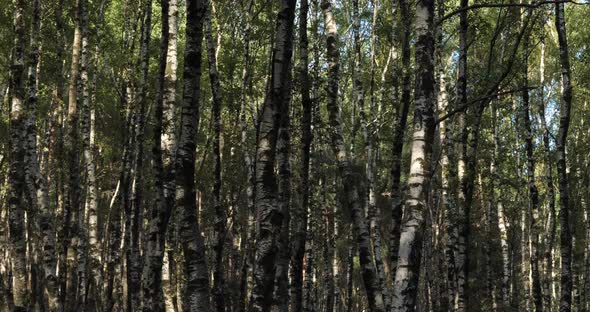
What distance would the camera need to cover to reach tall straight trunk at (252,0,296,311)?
25.7 ft

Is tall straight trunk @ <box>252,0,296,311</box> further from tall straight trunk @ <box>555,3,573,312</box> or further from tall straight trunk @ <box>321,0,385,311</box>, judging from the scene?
tall straight trunk @ <box>555,3,573,312</box>

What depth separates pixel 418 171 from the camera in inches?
292

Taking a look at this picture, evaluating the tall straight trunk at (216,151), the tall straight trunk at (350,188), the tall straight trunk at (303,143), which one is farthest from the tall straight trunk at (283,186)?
the tall straight trunk at (216,151)

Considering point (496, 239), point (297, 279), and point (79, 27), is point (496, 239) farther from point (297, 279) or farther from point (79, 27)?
point (79, 27)

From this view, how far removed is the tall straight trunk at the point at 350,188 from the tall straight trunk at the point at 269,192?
3512 mm

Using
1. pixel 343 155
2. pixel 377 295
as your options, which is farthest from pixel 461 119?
pixel 377 295

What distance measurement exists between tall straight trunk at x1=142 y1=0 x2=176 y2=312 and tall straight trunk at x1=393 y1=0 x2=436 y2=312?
5140 millimetres

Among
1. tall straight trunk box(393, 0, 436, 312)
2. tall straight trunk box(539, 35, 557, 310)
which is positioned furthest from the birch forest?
tall straight trunk box(539, 35, 557, 310)

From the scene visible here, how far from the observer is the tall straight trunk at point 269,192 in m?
7.83

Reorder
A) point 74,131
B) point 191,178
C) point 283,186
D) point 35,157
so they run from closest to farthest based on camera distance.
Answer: point 191,178
point 283,186
point 35,157
point 74,131

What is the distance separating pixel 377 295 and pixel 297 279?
2860 millimetres

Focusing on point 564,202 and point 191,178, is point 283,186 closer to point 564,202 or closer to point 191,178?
point 191,178

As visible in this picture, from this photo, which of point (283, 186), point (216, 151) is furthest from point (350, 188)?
point (216, 151)

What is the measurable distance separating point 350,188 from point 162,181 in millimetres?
3892
